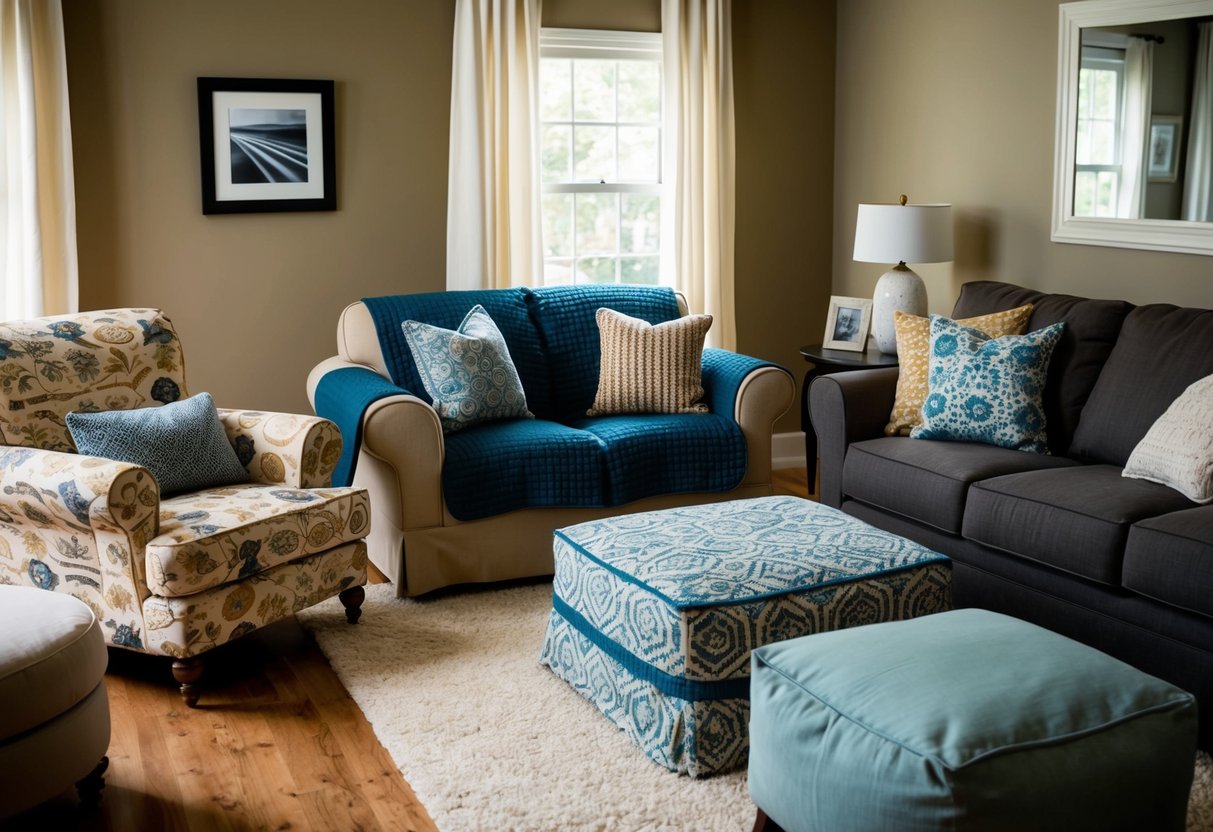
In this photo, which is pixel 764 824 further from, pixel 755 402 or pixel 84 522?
pixel 755 402

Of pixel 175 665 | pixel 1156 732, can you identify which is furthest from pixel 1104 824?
pixel 175 665

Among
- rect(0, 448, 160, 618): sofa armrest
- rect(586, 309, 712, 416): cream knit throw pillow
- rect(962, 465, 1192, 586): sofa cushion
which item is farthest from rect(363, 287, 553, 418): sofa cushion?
rect(962, 465, 1192, 586): sofa cushion

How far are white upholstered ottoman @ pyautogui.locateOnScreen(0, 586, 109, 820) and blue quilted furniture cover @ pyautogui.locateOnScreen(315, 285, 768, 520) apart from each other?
1.29 m

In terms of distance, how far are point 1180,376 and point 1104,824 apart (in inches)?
73.2

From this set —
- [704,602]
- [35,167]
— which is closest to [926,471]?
[704,602]

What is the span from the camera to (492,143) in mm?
5008

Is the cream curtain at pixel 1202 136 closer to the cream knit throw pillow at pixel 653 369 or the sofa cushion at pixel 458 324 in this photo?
the cream knit throw pillow at pixel 653 369

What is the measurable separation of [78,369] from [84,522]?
0.71 meters

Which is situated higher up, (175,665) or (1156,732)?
(1156,732)

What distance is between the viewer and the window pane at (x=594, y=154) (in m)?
5.32

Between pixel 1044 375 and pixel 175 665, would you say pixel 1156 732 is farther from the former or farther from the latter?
pixel 175 665

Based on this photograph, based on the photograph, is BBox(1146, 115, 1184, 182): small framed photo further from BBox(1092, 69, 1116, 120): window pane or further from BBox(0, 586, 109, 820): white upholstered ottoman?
BBox(0, 586, 109, 820): white upholstered ottoman

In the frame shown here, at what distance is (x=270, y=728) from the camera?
300 centimetres

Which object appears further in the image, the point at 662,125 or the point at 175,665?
the point at 662,125
